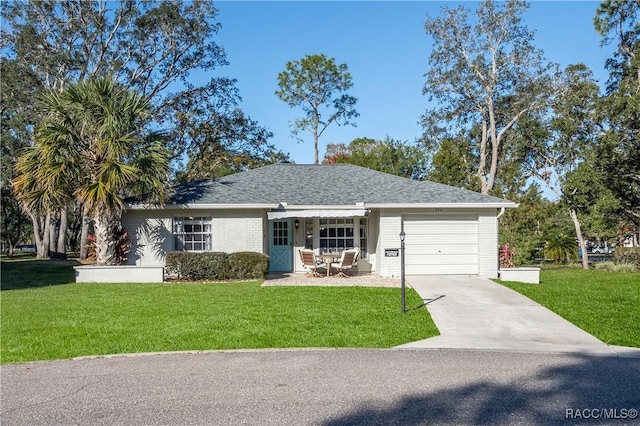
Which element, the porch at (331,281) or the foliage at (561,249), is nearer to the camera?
the porch at (331,281)

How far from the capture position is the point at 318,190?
19297 mm

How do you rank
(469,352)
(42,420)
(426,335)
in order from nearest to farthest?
(42,420), (469,352), (426,335)

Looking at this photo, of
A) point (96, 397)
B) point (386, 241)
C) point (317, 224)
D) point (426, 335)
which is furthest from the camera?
point (317, 224)

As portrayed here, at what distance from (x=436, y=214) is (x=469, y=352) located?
32.1 feet

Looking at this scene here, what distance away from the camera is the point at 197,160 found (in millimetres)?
35156

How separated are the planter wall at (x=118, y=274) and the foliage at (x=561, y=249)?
2149cm

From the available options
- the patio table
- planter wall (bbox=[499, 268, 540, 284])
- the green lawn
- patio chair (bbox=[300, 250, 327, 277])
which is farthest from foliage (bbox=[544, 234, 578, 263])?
patio chair (bbox=[300, 250, 327, 277])

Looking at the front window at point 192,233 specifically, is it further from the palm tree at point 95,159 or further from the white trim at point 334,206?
the palm tree at point 95,159

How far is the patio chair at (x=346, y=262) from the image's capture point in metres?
16.3

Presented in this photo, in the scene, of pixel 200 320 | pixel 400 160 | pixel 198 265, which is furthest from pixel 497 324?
pixel 400 160

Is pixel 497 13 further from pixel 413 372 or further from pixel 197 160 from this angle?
pixel 413 372

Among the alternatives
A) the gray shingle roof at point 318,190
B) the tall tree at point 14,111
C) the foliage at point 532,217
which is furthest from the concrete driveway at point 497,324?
the tall tree at point 14,111

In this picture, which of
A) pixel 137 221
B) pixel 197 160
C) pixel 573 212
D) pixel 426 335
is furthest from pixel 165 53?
pixel 426 335

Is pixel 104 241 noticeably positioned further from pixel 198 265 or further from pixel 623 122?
pixel 623 122
